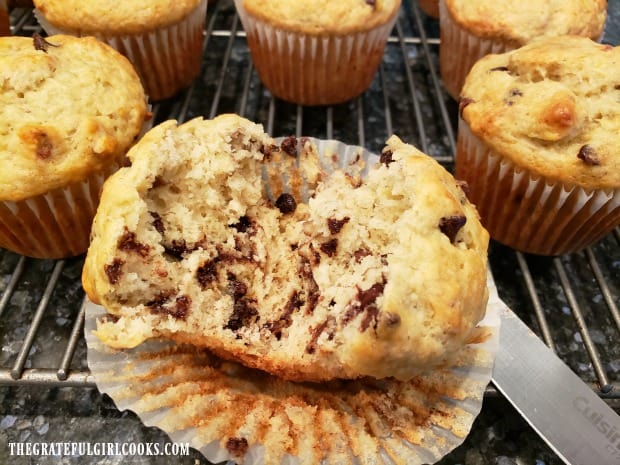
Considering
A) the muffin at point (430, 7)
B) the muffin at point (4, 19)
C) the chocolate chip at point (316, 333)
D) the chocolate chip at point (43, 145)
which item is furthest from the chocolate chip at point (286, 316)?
the muffin at point (430, 7)

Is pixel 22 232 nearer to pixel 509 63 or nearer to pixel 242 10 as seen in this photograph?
pixel 242 10

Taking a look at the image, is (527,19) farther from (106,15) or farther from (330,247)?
(106,15)

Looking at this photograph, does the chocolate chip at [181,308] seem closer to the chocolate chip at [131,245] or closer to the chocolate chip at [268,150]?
the chocolate chip at [131,245]

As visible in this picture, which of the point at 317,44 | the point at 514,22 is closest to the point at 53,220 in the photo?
the point at 317,44

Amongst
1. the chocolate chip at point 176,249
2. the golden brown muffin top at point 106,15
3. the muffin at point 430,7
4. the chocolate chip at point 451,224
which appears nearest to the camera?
the chocolate chip at point 451,224

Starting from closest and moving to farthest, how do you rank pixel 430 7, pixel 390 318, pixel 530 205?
Result: pixel 390 318 → pixel 530 205 → pixel 430 7

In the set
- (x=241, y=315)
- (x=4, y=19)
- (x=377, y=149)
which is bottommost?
(x=377, y=149)

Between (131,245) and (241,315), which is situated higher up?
(131,245)
